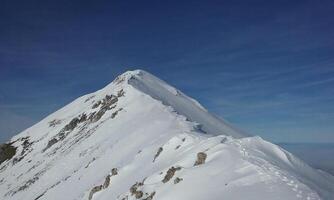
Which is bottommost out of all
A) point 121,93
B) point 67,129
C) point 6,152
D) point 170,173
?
point 170,173

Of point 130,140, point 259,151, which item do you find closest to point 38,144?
point 130,140

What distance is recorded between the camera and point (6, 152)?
87062mm

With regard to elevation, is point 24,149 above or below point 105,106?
below

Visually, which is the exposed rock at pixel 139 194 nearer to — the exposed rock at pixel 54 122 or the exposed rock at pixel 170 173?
the exposed rock at pixel 170 173

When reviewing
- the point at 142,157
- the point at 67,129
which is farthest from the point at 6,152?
the point at 142,157

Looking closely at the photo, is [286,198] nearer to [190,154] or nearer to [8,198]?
[190,154]

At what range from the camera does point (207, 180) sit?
68.7 ft

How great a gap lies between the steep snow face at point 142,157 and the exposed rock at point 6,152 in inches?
11.7

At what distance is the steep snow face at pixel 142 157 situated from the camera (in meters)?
20.0

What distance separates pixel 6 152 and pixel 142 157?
191 ft

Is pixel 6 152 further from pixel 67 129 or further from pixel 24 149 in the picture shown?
pixel 67 129

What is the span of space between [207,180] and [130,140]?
28.8 m

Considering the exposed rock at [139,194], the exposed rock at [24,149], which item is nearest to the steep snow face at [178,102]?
the exposed rock at [24,149]

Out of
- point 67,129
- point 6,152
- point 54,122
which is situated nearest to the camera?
point 67,129
